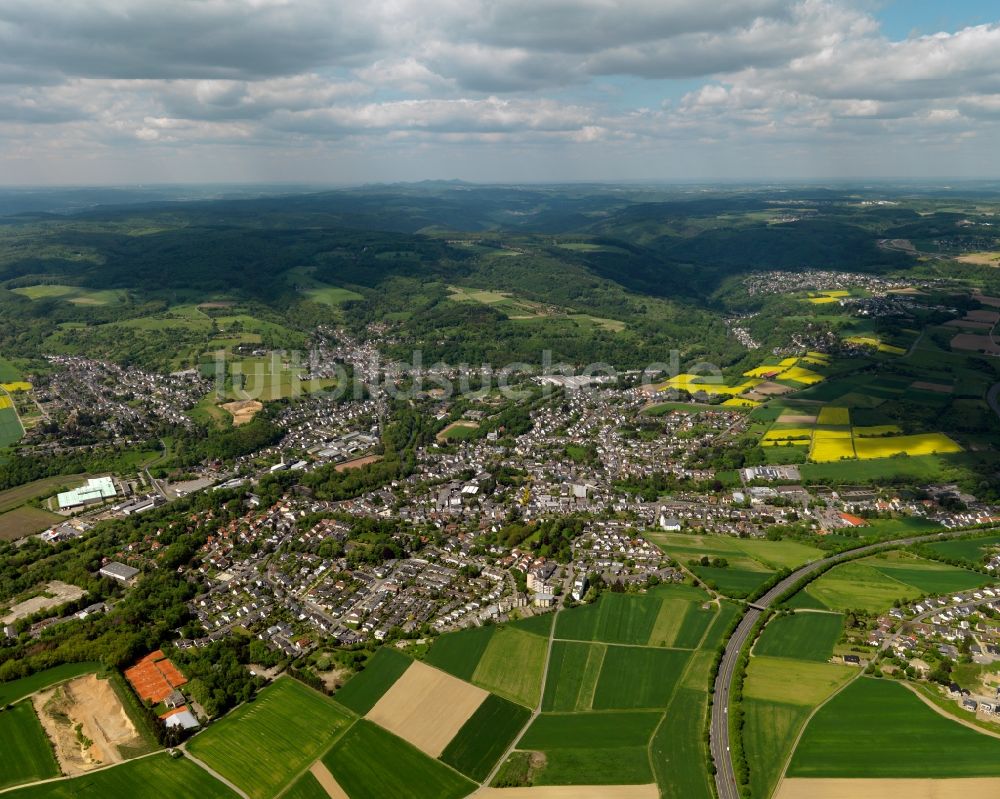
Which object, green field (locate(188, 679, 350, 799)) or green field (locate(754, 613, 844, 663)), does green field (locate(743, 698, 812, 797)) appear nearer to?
green field (locate(754, 613, 844, 663))

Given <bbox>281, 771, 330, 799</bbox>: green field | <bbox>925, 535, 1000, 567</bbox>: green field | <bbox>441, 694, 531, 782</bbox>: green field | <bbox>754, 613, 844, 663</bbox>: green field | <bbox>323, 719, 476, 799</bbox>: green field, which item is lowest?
<bbox>281, 771, 330, 799</bbox>: green field

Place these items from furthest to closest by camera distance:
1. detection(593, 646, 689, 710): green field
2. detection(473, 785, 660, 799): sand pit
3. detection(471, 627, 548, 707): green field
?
detection(471, 627, 548, 707): green field, detection(593, 646, 689, 710): green field, detection(473, 785, 660, 799): sand pit

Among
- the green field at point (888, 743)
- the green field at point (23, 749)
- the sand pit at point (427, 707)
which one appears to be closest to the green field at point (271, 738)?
the sand pit at point (427, 707)

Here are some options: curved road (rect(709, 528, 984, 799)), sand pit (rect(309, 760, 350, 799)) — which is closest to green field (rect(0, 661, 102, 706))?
sand pit (rect(309, 760, 350, 799))

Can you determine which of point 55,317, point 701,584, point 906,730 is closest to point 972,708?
point 906,730

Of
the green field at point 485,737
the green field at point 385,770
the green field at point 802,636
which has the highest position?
the green field at point 802,636

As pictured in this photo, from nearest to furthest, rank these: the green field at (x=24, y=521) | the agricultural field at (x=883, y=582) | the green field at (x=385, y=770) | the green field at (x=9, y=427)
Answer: the green field at (x=385, y=770) < the agricultural field at (x=883, y=582) < the green field at (x=24, y=521) < the green field at (x=9, y=427)

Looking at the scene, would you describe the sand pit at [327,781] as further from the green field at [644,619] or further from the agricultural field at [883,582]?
the agricultural field at [883,582]

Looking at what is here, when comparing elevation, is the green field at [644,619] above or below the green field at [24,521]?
above
